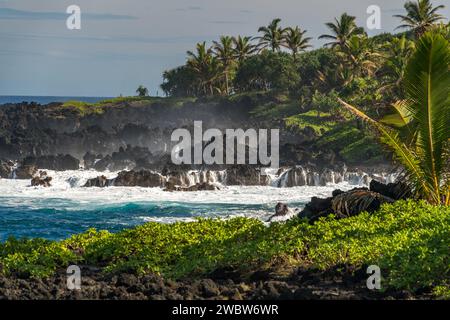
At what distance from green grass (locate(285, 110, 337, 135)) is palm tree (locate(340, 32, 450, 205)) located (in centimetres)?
4979

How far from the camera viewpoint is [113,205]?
41.2 metres

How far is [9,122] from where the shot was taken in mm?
87188

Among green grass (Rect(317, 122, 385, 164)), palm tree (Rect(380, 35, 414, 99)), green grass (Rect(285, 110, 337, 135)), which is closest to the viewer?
palm tree (Rect(380, 35, 414, 99))

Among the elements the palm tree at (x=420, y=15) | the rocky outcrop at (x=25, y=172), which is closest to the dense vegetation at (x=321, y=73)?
the palm tree at (x=420, y=15)

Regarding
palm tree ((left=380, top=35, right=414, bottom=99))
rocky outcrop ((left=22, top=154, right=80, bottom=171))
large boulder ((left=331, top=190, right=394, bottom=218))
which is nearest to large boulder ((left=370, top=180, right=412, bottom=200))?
large boulder ((left=331, top=190, right=394, bottom=218))

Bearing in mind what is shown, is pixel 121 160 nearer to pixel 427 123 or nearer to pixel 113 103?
pixel 113 103

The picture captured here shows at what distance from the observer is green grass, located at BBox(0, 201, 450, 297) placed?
12.3 m

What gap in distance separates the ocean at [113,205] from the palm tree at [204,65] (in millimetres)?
44710

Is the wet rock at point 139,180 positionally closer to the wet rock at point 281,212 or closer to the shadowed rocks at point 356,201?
the wet rock at point 281,212

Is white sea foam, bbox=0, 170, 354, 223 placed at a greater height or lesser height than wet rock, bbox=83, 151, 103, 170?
lesser

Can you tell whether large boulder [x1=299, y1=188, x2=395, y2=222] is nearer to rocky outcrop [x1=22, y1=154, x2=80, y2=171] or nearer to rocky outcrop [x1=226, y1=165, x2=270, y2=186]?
rocky outcrop [x1=226, y1=165, x2=270, y2=186]

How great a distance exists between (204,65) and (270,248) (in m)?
82.7

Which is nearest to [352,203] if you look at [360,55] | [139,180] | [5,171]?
[139,180]
